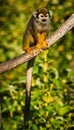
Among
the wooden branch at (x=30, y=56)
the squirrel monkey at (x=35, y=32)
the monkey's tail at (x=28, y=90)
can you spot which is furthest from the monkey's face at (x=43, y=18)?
the wooden branch at (x=30, y=56)

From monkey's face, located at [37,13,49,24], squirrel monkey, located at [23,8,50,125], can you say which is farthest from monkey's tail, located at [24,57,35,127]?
monkey's face, located at [37,13,49,24]

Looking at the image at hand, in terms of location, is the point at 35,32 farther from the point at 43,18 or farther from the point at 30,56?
the point at 30,56

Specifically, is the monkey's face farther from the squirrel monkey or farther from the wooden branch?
the wooden branch

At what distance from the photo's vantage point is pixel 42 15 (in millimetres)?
3707

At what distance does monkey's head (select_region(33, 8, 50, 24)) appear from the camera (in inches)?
144

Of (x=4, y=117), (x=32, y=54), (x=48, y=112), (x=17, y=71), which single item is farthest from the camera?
(x=17, y=71)

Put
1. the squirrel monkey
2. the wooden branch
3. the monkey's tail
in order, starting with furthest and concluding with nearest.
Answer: the squirrel monkey < the monkey's tail < the wooden branch

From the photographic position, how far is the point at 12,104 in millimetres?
4145

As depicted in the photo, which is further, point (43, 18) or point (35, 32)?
point (35, 32)

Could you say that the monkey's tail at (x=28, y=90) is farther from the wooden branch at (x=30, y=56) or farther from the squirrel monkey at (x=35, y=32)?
the wooden branch at (x=30, y=56)

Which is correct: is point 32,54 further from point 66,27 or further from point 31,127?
point 31,127

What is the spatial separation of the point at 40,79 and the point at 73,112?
1.51ft

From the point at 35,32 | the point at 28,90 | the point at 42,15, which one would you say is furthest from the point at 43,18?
the point at 28,90

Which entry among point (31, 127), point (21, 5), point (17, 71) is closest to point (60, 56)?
point (17, 71)
